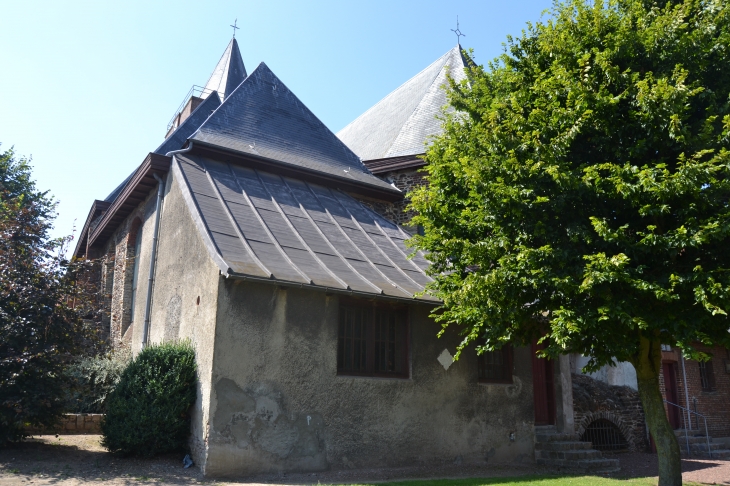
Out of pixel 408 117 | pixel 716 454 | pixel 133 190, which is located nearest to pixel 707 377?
pixel 716 454

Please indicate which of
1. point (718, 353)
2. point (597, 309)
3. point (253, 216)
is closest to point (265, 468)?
point (253, 216)

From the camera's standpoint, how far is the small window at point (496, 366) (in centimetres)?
1203

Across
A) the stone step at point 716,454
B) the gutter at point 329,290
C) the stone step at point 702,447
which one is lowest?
the stone step at point 716,454

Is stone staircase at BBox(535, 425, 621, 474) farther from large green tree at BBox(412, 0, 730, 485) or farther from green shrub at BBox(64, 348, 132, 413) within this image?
green shrub at BBox(64, 348, 132, 413)

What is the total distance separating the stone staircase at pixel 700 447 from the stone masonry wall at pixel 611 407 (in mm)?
1617

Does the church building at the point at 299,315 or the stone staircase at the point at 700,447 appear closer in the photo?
the church building at the point at 299,315

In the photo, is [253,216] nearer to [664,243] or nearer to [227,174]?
[227,174]

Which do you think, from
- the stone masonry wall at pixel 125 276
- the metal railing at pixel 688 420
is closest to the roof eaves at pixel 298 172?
the stone masonry wall at pixel 125 276

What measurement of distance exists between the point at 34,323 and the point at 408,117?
39.7ft

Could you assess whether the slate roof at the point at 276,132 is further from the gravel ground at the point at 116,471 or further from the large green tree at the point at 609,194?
the gravel ground at the point at 116,471

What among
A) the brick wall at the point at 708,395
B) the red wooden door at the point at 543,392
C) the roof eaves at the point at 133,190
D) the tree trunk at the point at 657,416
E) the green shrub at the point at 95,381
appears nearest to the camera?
the tree trunk at the point at 657,416

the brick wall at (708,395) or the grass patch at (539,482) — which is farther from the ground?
the brick wall at (708,395)

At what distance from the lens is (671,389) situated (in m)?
18.8

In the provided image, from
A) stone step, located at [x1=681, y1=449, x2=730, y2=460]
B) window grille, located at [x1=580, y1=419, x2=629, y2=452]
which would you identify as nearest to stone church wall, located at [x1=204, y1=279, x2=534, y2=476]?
window grille, located at [x1=580, y1=419, x2=629, y2=452]
